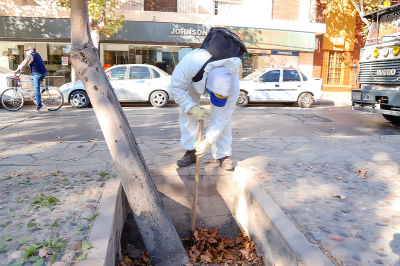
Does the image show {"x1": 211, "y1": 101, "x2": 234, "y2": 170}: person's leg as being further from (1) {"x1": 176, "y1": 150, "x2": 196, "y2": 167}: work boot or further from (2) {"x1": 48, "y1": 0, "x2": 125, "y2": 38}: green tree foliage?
(2) {"x1": 48, "y1": 0, "x2": 125, "y2": 38}: green tree foliage

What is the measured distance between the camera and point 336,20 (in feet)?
62.5

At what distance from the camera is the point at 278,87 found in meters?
12.5

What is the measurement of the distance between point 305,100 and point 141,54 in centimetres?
855

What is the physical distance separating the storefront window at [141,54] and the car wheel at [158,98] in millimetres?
5472

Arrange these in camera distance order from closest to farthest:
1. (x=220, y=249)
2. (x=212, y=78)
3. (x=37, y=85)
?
(x=212, y=78) < (x=220, y=249) < (x=37, y=85)

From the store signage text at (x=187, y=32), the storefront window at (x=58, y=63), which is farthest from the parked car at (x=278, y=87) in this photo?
the storefront window at (x=58, y=63)

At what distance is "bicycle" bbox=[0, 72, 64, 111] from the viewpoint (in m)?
9.95

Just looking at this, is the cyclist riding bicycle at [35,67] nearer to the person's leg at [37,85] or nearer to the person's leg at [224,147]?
the person's leg at [37,85]

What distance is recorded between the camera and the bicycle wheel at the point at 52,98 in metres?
10.4

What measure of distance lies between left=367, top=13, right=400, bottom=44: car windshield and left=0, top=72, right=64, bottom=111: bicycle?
353 inches

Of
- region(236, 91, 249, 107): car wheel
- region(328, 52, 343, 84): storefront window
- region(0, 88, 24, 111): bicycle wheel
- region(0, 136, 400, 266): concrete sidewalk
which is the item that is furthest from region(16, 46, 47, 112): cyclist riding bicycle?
region(328, 52, 343, 84): storefront window

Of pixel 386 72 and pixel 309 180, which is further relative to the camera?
pixel 386 72

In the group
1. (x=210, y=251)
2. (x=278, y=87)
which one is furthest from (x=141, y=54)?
(x=210, y=251)

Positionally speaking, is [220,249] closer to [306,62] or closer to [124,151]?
[124,151]
